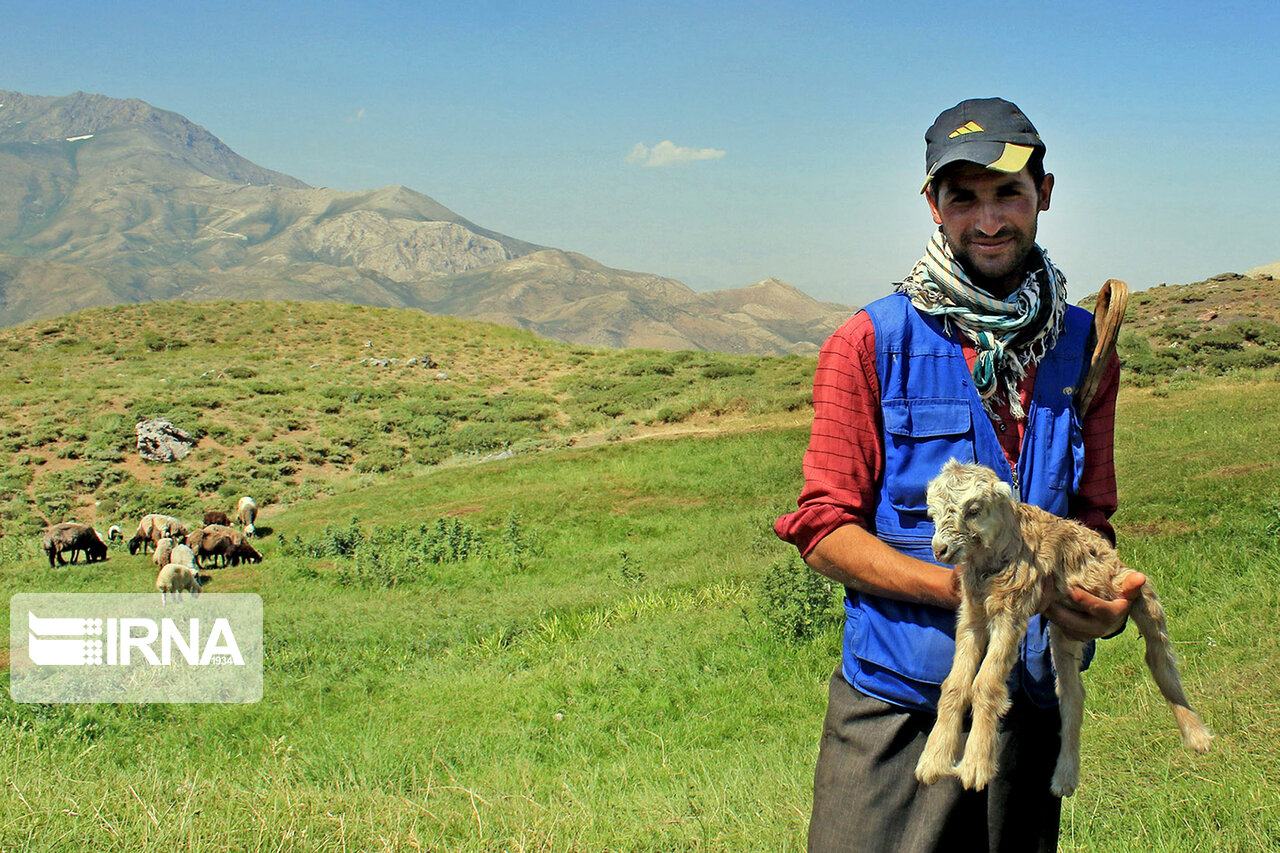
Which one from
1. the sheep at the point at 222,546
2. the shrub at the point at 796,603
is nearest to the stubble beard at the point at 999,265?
the shrub at the point at 796,603

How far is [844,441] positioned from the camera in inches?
79.4

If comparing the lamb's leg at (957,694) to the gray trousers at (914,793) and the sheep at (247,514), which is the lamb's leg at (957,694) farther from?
the sheep at (247,514)

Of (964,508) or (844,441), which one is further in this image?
(844,441)

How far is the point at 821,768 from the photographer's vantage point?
7.30ft

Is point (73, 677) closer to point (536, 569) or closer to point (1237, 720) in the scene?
point (536, 569)

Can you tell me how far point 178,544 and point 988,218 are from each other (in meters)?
15.0

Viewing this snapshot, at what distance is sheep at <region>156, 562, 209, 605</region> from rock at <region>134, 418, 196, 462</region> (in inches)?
603

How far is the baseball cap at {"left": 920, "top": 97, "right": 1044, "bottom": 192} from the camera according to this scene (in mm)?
1967

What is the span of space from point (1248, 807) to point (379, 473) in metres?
24.1

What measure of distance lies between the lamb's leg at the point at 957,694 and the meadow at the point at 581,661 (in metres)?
1.76

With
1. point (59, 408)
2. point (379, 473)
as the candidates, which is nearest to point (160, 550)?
point (379, 473)

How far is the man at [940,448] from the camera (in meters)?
2.00

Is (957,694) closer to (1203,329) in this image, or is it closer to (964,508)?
(964,508)

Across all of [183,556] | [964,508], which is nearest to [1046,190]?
[964,508]
